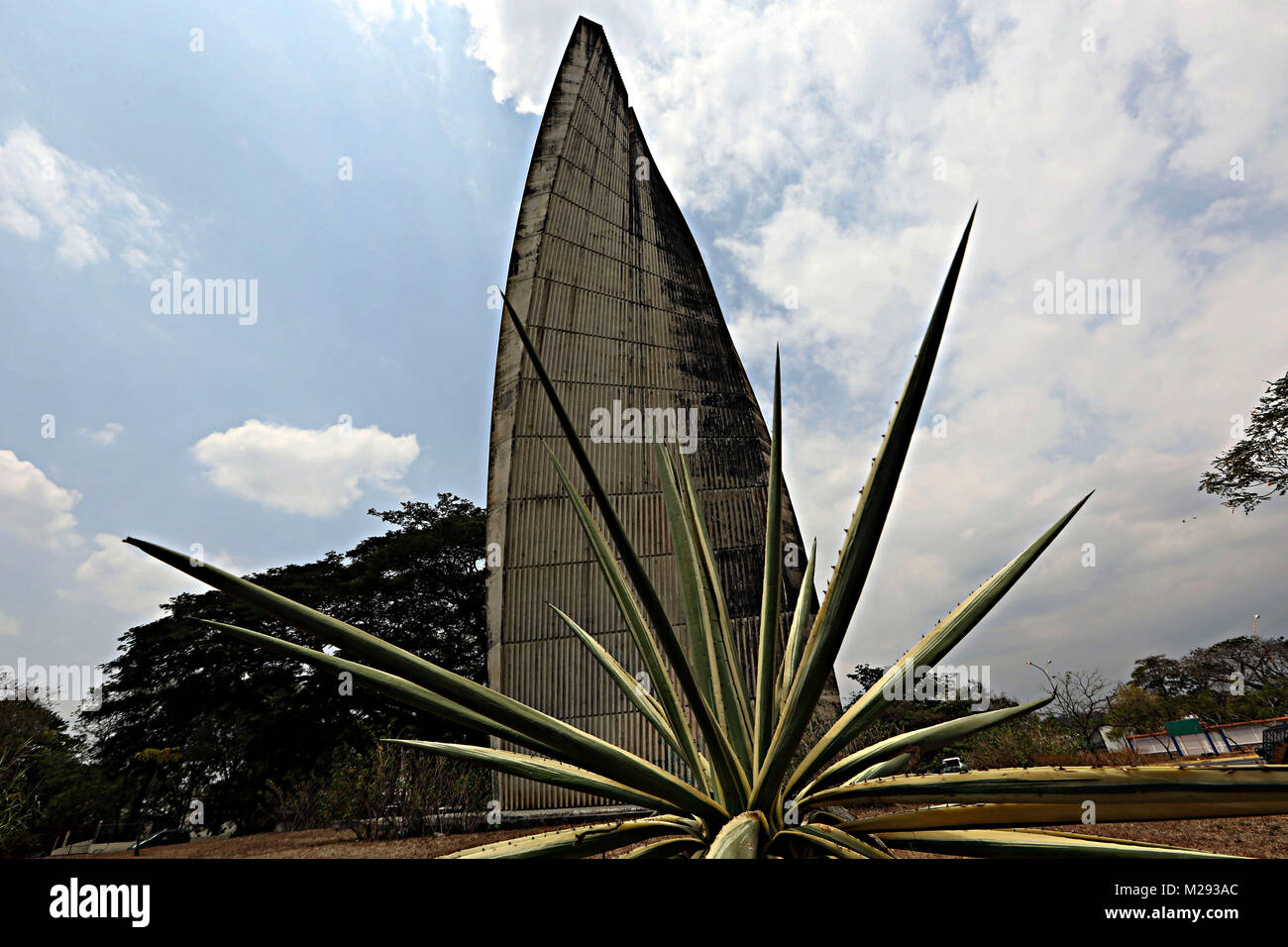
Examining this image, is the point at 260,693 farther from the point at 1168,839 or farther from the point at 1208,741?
the point at 1208,741

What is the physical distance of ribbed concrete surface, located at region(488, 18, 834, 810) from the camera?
1087 centimetres

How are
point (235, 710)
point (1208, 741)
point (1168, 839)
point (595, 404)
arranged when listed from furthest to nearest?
point (235, 710), point (1208, 741), point (595, 404), point (1168, 839)

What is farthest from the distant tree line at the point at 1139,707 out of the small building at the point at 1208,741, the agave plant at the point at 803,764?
the agave plant at the point at 803,764

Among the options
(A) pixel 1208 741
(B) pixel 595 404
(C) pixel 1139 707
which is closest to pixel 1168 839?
(B) pixel 595 404

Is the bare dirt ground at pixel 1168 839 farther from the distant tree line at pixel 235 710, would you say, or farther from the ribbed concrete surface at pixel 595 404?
the distant tree line at pixel 235 710

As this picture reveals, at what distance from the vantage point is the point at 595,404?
40.5 ft

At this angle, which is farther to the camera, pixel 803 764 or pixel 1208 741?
pixel 1208 741

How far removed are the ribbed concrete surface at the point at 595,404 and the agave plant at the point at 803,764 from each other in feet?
27.8

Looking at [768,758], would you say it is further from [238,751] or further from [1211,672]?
[1211,672]

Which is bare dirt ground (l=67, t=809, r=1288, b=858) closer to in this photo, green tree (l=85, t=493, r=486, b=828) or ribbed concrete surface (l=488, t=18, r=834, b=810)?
ribbed concrete surface (l=488, t=18, r=834, b=810)

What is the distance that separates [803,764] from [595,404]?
10934 mm

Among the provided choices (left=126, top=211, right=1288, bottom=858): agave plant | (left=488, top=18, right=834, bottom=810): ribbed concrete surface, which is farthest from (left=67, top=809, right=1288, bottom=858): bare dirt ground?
(left=126, top=211, right=1288, bottom=858): agave plant

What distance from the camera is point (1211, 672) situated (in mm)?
29594
